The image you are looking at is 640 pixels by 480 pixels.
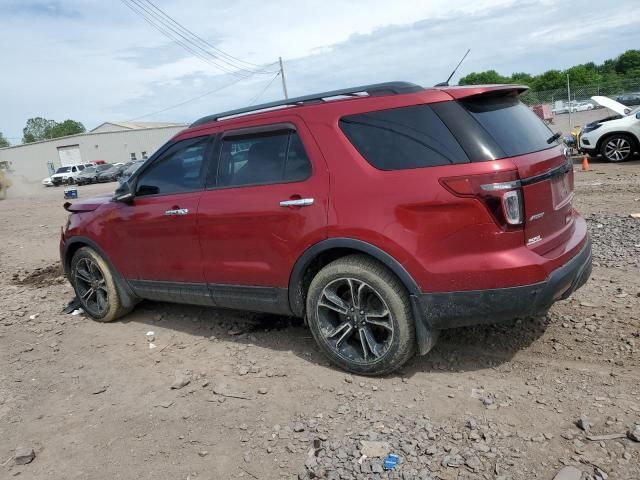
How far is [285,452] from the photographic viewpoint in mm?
2988

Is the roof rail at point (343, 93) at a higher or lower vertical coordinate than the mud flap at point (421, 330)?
higher

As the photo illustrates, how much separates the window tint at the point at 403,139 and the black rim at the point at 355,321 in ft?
2.69

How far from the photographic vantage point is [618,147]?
13.9m

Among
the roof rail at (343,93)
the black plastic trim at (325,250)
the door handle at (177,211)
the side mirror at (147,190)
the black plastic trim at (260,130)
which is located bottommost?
the black plastic trim at (325,250)

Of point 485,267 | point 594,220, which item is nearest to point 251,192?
point 485,267

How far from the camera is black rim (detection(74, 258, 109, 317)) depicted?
534cm

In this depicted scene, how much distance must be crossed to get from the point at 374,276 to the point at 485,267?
2.24 feet

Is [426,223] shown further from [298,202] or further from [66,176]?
[66,176]

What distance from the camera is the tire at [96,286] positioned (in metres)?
5.21

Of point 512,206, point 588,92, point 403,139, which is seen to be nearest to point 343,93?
point 403,139

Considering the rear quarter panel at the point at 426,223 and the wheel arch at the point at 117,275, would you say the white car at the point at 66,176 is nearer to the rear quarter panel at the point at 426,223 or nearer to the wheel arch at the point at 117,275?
the wheel arch at the point at 117,275

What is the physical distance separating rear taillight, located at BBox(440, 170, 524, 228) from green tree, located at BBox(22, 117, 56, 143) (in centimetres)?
13332

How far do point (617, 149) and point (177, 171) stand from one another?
42.7 feet

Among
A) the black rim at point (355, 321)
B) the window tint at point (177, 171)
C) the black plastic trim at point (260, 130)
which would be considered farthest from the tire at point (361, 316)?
the window tint at point (177, 171)
